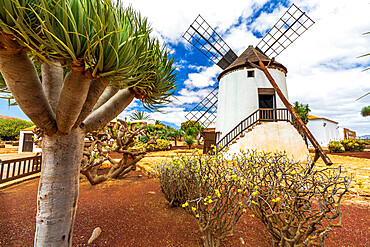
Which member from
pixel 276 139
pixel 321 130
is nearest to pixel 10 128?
pixel 276 139

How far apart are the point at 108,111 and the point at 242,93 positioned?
10.3 meters

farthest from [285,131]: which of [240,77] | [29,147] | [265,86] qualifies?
[29,147]

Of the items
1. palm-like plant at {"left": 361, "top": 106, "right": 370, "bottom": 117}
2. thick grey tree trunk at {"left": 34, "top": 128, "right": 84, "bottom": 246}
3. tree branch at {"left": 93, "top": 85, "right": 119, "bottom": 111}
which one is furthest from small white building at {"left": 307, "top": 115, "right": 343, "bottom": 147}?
thick grey tree trunk at {"left": 34, "top": 128, "right": 84, "bottom": 246}

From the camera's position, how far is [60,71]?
6.54 ft

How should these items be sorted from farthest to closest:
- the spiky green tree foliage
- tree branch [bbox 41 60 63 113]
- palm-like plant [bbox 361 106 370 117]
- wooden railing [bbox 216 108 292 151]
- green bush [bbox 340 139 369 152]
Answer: palm-like plant [bbox 361 106 370 117]
green bush [bbox 340 139 369 152]
wooden railing [bbox 216 108 292 151]
tree branch [bbox 41 60 63 113]
the spiky green tree foliage

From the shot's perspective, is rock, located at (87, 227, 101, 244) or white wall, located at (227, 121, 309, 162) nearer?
rock, located at (87, 227, 101, 244)

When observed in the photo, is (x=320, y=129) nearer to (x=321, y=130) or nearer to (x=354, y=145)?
(x=321, y=130)

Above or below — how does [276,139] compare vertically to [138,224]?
above

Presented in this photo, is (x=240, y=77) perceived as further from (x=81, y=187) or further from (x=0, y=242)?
(x=0, y=242)

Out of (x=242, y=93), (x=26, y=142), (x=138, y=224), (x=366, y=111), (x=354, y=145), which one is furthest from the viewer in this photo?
(x=366, y=111)

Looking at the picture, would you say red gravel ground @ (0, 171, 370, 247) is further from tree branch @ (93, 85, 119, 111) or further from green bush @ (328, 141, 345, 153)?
green bush @ (328, 141, 345, 153)

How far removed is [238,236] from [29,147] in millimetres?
22917

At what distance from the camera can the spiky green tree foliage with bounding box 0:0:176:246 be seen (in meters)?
1.16

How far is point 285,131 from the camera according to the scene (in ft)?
29.0
